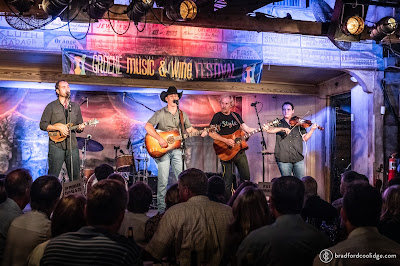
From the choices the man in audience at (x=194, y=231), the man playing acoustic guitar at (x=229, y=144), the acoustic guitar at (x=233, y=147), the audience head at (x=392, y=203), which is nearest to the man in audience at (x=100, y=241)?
the man in audience at (x=194, y=231)

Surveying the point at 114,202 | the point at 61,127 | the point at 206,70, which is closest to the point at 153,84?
the point at 206,70

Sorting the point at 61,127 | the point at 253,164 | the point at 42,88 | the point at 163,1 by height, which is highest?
the point at 163,1

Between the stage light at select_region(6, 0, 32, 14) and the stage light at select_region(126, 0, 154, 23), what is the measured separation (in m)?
1.70

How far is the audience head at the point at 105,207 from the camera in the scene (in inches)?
109

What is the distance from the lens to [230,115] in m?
9.66

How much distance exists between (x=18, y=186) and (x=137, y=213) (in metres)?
1.32

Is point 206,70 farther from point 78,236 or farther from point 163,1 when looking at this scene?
point 78,236

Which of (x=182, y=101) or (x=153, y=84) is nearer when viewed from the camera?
(x=153, y=84)

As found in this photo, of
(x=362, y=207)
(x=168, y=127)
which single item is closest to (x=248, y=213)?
(x=362, y=207)

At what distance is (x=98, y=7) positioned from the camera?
7488mm

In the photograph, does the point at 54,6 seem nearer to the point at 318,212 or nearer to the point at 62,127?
the point at 62,127

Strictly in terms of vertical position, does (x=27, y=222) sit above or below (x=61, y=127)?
below

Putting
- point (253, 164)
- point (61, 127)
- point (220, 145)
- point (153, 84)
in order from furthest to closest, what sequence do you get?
point (253, 164), point (153, 84), point (220, 145), point (61, 127)

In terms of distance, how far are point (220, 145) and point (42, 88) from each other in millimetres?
6202
